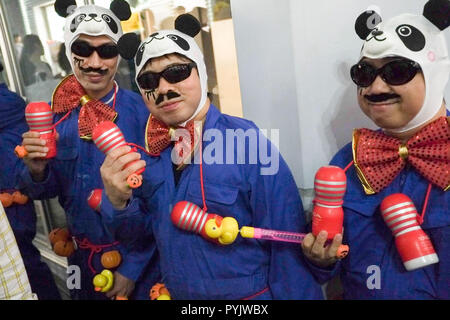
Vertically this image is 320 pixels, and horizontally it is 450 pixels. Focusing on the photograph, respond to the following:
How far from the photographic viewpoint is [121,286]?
1.16 meters

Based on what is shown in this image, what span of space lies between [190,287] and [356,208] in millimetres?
448

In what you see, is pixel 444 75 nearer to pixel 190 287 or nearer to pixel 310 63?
pixel 310 63

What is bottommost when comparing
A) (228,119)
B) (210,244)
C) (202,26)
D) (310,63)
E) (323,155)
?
(210,244)

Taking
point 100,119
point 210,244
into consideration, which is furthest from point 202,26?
point 210,244

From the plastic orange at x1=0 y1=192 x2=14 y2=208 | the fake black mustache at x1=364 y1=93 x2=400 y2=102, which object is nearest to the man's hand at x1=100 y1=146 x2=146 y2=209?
the fake black mustache at x1=364 y1=93 x2=400 y2=102

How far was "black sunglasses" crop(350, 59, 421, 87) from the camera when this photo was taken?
0.76 meters

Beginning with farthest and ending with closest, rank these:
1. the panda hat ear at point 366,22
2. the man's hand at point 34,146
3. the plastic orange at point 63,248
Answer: the plastic orange at point 63,248
the man's hand at point 34,146
the panda hat ear at point 366,22

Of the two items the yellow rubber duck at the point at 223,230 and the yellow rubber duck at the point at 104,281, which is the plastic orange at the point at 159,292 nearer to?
the yellow rubber duck at the point at 104,281

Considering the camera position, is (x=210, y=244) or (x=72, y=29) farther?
(x=72, y=29)

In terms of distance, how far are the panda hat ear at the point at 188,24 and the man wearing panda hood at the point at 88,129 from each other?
247 millimetres

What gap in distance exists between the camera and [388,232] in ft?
2.84

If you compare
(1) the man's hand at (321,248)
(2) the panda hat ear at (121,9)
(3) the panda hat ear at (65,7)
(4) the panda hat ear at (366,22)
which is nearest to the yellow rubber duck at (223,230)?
(1) the man's hand at (321,248)

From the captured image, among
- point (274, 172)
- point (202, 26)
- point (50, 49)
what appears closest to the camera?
point (274, 172)

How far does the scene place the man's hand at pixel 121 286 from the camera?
1156mm
